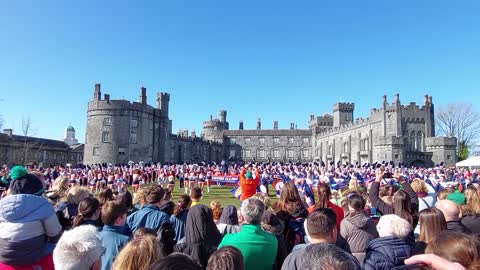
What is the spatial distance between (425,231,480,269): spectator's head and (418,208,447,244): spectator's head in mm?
1567

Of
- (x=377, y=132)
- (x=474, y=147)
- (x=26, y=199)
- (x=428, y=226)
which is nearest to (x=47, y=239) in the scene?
(x=26, y=199)

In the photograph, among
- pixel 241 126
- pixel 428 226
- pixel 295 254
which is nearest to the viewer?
pixel 295 254

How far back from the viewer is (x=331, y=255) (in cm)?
216

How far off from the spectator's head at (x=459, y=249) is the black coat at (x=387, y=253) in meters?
0.87

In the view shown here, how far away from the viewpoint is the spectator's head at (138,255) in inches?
108

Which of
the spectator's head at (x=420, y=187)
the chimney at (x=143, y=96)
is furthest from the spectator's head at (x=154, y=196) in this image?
the chimney at (x=143, y=96)

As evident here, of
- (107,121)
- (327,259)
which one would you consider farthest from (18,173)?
(107,121)

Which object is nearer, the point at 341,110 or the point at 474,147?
the point at 474,147

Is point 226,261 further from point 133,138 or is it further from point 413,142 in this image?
point 413,142

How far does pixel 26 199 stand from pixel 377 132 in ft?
182

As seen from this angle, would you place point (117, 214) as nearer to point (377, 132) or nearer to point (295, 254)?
point (295, 254)

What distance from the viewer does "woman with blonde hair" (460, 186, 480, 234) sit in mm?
5348

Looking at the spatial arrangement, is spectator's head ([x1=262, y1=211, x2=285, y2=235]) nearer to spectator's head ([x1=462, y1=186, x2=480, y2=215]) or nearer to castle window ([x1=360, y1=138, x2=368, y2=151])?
spectator's head ([x1=462, y1=186, x2=480, y2=215])

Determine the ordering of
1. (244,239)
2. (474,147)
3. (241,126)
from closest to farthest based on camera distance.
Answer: (244,239)
(474,147)
(241,126)
